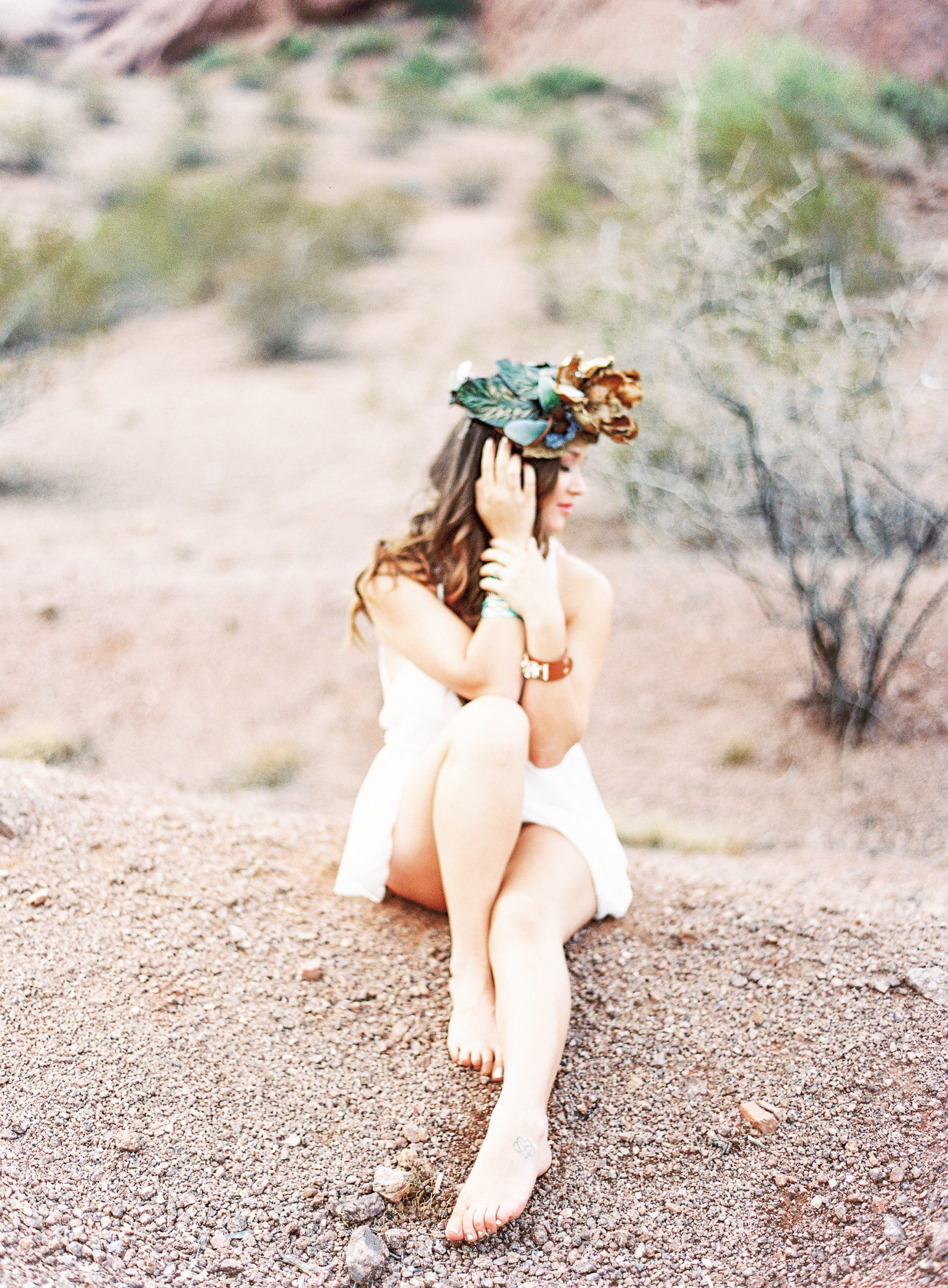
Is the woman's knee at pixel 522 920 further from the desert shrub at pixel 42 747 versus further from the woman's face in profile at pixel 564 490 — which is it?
the desert shrub at pixel 42 747

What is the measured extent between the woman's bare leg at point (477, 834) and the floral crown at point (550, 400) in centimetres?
63

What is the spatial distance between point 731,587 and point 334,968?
153 inches

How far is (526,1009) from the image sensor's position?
2.10 metres

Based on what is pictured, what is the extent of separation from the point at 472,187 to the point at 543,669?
1606 cm

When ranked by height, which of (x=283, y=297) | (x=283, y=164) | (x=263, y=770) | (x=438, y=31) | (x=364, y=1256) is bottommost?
(x=263, y=770)

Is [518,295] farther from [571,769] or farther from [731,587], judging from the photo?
[571,769]

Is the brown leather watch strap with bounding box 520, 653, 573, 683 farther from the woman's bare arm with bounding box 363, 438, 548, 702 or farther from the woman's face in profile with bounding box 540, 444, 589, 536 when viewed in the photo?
the woman's face in profile with bounding box 540, 444, 589, 536

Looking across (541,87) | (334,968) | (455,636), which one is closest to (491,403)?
(455,636)

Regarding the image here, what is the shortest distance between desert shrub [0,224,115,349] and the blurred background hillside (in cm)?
3

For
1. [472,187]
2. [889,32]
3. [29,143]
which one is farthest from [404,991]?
[472,187]

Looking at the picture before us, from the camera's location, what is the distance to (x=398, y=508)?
7.73 meters

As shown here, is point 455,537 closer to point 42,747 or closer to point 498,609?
point 498,609

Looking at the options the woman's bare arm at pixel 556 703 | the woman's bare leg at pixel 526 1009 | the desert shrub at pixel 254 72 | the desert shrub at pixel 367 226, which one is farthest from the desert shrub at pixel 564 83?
the woman's bare leg at pixel 526 1009

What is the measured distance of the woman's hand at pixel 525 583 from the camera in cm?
249
